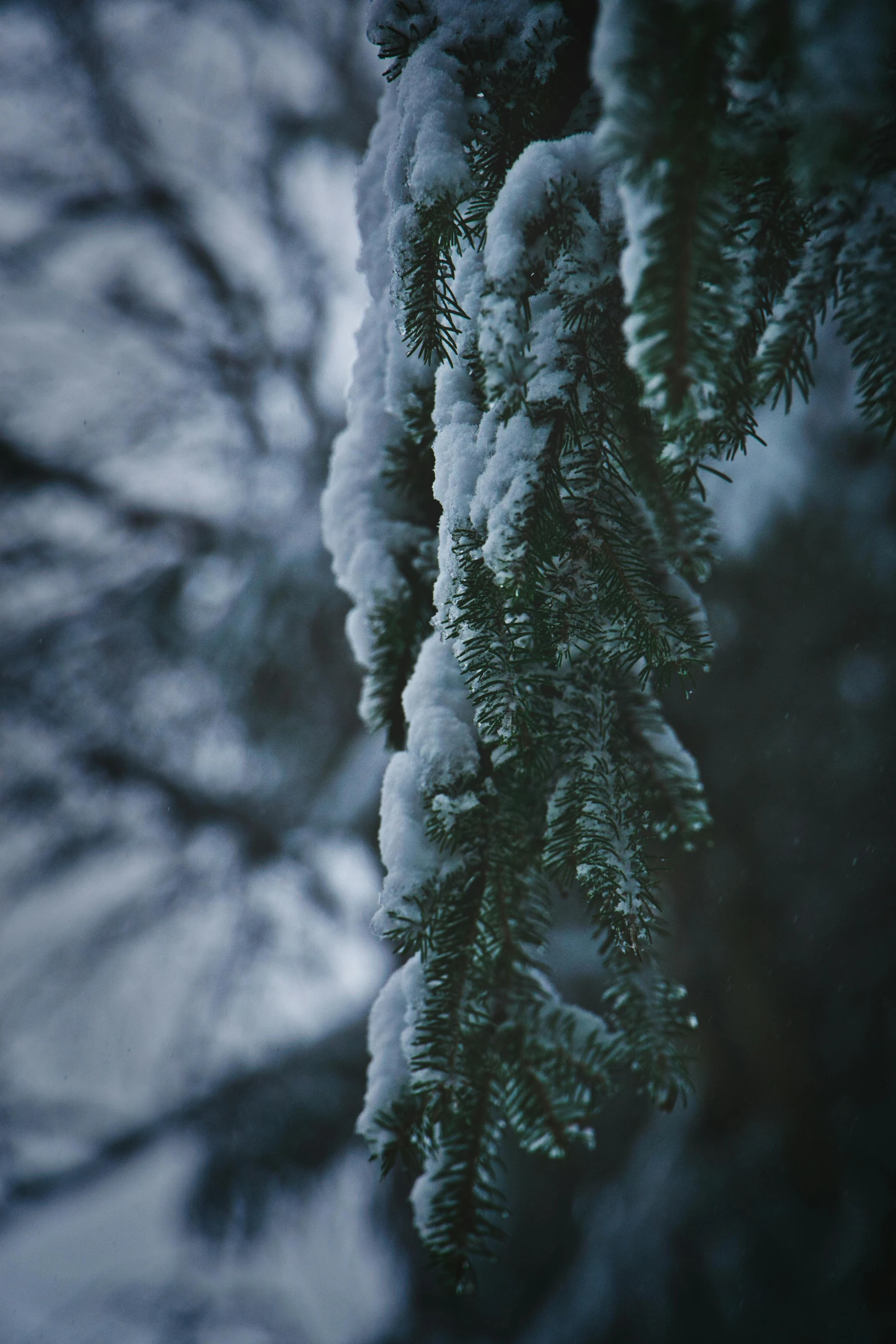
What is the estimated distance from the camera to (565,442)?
0.66m

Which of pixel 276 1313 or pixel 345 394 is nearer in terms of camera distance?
pixel 345 394

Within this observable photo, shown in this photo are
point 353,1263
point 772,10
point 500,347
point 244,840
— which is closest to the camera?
point 772,10

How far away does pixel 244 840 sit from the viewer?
13.9 feet

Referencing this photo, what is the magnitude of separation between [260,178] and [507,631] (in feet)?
18.1

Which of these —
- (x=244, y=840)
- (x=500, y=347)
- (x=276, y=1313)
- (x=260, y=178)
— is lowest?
(x=276, y=1313)

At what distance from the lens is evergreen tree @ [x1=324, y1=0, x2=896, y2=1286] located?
1.53 ft

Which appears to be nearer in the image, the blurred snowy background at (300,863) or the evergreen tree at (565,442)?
the evergreen tree at (565,442)

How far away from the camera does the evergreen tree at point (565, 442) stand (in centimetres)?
46

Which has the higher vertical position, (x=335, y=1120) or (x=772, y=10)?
(x=335, y=1120)

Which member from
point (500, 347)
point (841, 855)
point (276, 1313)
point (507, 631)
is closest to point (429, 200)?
point (500, 347)

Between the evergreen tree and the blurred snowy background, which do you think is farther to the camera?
the blurred snowy background

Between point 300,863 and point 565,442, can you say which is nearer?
point 565,442

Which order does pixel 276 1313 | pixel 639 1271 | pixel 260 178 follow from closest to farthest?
pixel 639 1271 < pixel 276 1313 < pixel 260 178

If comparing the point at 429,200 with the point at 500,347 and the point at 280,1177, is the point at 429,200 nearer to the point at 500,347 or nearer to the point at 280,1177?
the point at 500,347
